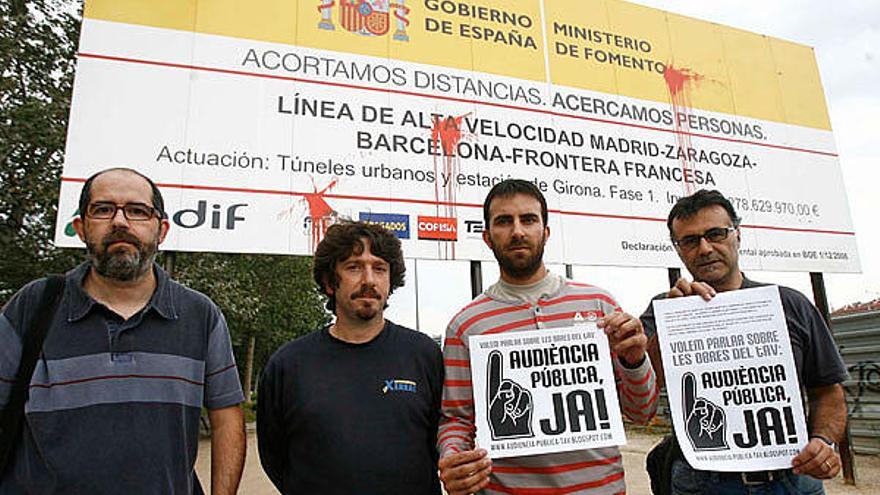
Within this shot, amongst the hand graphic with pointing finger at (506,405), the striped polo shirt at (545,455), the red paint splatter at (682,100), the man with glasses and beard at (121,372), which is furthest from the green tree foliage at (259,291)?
the hand graphic with pointing finger at (506,405)

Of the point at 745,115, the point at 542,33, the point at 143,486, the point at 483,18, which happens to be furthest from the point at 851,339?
the point at 143,486

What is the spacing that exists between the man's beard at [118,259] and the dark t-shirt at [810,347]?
232 centimetres

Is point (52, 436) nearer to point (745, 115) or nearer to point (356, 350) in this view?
point (356, 350)

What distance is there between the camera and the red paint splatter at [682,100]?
493 centimetres

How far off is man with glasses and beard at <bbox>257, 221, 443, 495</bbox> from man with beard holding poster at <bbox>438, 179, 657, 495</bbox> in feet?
0.47

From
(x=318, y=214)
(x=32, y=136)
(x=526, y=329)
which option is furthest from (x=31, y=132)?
(x=526, y=329)

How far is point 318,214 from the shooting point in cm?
376

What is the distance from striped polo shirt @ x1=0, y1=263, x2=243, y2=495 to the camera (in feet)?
5.30

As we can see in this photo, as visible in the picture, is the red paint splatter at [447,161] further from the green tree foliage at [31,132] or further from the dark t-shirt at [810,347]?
the green tree foliage at [31,132]

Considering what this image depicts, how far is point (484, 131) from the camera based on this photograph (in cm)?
436

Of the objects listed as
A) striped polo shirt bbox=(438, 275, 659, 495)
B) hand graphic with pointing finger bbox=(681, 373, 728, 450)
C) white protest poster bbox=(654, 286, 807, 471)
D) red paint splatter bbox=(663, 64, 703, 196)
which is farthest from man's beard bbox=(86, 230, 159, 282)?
red paint splatter bbox=(663, 64, 703, 196)

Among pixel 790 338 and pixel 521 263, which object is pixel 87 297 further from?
pixel 790 338

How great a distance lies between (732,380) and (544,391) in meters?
0.68

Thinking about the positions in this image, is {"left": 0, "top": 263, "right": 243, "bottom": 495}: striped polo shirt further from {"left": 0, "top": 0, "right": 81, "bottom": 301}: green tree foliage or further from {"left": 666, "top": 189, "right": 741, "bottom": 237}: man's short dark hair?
{"left": 0, "top": 0, "right": 81, "bottom": 301}: green tree foliage
